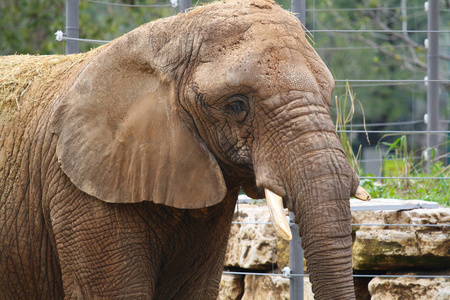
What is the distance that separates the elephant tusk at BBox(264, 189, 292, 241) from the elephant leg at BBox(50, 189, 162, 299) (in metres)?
0.79

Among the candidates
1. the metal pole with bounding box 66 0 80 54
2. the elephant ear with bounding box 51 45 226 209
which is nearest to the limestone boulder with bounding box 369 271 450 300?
the elephant ear with bounding box 51 45 226 209

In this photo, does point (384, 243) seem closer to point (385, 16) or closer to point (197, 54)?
point (197, 54)

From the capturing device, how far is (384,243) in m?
4.97

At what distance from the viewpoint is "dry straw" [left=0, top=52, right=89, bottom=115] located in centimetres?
409

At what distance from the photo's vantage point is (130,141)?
3527mm

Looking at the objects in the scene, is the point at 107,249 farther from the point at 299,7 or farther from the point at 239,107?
the point at 299,7

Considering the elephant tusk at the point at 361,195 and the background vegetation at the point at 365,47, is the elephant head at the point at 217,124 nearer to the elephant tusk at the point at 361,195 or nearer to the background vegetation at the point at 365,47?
the elephant tusk at the point at 361,195

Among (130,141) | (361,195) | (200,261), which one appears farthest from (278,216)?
(200,261)

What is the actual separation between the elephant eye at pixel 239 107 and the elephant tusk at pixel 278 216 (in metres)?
0.39

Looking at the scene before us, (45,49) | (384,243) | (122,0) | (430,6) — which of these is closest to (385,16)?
(122,0)

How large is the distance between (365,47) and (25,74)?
418cm

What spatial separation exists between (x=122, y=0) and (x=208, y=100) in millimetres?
12583

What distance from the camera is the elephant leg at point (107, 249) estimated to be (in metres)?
3.55

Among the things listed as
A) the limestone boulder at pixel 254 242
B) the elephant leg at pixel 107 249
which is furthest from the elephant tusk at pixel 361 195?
the limestone boulder at pixel 254 242
